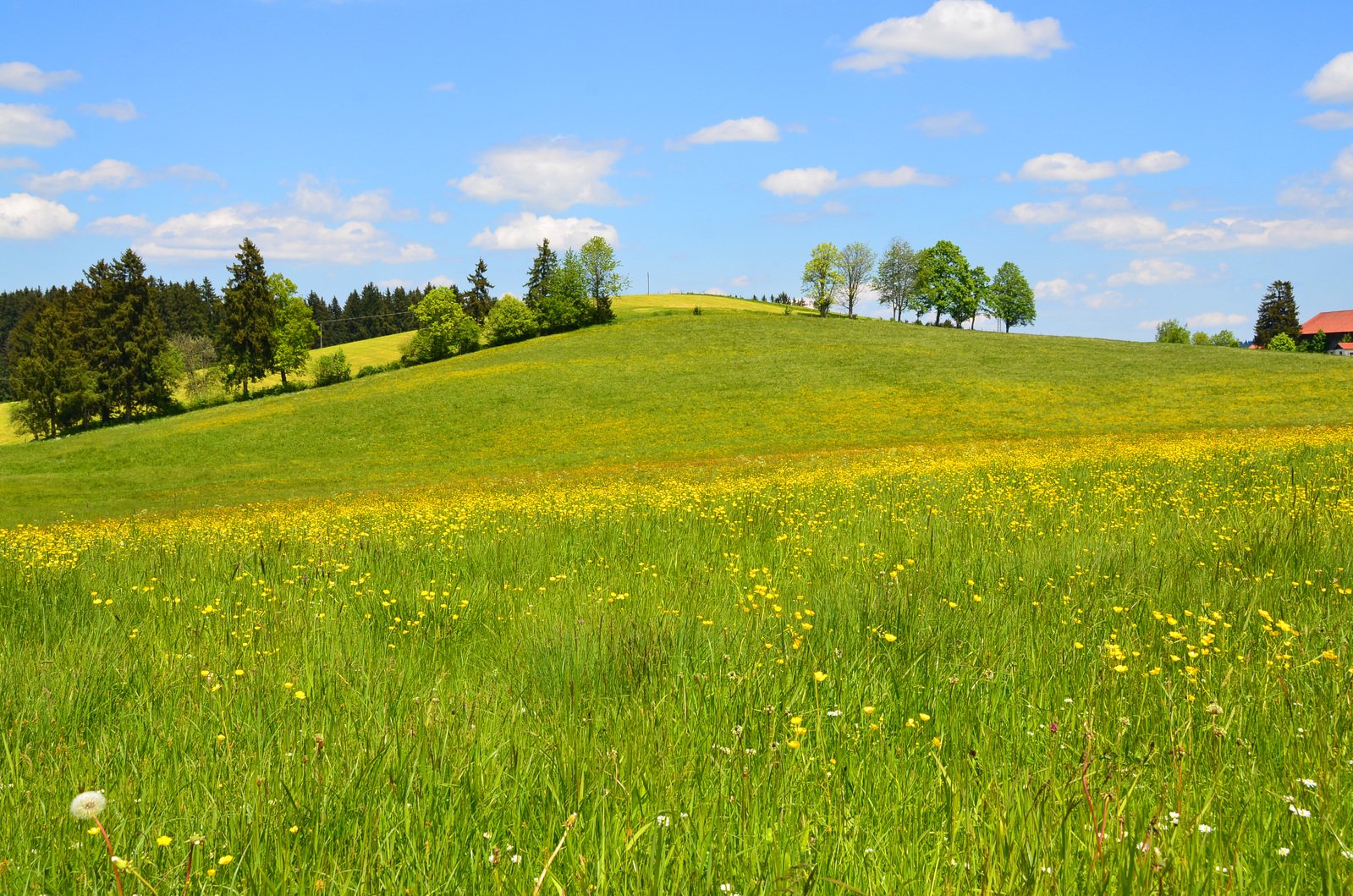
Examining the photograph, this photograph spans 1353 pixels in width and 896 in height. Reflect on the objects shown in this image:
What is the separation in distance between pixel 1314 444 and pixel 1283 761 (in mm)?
20344

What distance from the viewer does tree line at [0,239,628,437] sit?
72000 millimetres

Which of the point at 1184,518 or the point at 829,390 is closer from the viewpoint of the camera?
the point at 1184,518

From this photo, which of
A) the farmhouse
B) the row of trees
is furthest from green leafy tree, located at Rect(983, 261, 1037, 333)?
the farmhouse

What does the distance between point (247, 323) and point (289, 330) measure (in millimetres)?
6333

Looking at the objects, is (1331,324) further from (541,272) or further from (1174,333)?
(541,272)

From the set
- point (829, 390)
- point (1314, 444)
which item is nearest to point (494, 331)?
point (829, 390)

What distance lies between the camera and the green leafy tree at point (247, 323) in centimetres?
7581

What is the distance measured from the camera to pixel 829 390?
57094mm

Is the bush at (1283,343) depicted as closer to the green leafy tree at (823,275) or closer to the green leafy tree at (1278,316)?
the green leafy tree at (1278,316)

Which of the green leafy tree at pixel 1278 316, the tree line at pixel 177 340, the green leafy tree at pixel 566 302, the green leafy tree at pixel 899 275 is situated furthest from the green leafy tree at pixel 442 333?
the green leafy tree at pixel 1278 316

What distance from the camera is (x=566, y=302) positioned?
95.8 meters

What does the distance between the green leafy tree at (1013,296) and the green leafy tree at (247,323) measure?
344 feet

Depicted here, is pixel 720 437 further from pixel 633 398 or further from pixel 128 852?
pixel 128 852

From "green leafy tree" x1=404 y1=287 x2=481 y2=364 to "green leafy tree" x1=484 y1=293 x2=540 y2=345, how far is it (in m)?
2.56
